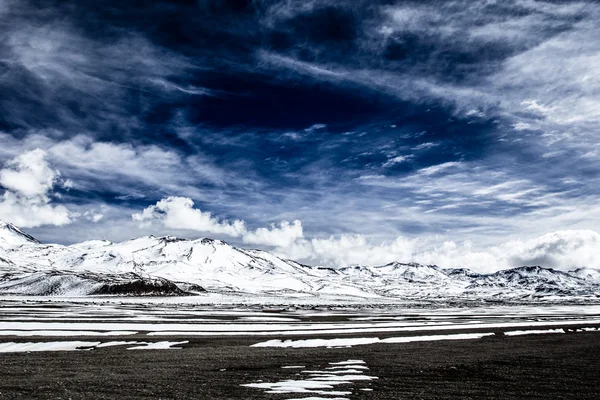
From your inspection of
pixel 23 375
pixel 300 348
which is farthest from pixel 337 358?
pixel 23 375

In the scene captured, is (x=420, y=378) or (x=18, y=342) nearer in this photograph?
(x=420, y=378)

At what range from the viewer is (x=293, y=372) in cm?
2258

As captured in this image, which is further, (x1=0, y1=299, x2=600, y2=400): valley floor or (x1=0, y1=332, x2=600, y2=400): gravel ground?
(x1=0, y1=299, x2=600, y2=400): valley floor

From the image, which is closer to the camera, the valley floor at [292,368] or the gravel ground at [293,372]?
the gravel ground at [293,372]

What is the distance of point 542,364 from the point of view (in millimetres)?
26469

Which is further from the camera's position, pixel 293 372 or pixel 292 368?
pixel 292 368

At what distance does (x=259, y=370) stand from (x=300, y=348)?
37.3 feet

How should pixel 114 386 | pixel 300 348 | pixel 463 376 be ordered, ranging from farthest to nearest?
pixel 300 348 < pixel 463 376 < pixel 114 386

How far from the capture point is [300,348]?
3422 cm

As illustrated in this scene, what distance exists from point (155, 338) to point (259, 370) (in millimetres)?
19671

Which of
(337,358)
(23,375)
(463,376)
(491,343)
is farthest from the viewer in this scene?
(491,343)

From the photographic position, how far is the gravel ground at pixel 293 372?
678 inches

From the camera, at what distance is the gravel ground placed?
17219 millimetres

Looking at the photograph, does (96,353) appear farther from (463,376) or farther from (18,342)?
(463,376)
